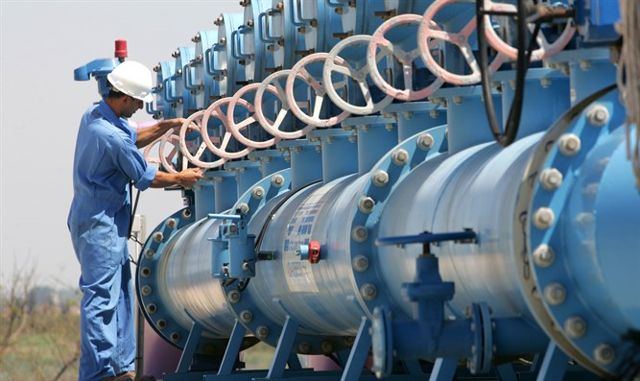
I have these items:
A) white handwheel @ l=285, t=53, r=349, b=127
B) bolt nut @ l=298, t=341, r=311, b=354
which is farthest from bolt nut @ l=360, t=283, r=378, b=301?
bolt nut @ l=298, t=341, r=311, b=354

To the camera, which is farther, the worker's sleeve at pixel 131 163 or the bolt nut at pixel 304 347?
the bolt nut at pixel 304 347

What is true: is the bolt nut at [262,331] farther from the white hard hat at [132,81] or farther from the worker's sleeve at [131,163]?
the white hard hat at [132,81]

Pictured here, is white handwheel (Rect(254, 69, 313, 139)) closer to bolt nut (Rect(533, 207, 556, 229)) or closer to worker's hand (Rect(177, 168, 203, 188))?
worker's hand (Rect(177, 168, 203, 188))

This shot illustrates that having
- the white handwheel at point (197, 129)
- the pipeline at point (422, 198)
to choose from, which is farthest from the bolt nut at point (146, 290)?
the white handwheel at point (197, 129)

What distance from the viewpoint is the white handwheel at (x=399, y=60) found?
263 inches

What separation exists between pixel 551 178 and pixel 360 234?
2.16 m

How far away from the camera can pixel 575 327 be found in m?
4.92

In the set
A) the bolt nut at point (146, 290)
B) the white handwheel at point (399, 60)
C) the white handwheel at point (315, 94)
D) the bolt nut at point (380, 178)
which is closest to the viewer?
the white handwheel at point (399, 60)

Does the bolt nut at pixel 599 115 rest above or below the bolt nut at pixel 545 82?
above

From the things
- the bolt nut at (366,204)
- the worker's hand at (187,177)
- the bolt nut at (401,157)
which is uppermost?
the bolt nut at (401,157)

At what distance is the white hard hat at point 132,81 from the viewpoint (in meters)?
8.48

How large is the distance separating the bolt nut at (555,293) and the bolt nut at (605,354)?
155 millimetres

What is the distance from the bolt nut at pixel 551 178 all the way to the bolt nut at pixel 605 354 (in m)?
0.42

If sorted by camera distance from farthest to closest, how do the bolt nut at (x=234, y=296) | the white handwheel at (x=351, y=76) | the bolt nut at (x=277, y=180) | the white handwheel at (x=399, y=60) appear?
the bolt nut at (x=277, y=180), the bolt nut at (x=234, y=296), the white handwheel at (x=351, y=76), the white handwheel at (x=399, y=60)
